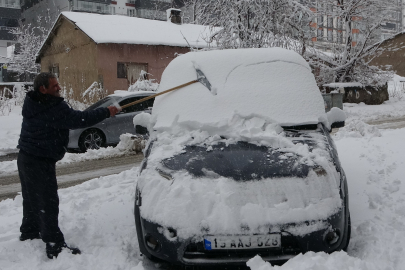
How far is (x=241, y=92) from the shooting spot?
3.89 meters

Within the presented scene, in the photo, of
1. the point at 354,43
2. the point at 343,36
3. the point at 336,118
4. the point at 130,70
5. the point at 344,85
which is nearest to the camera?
the point at 336,118

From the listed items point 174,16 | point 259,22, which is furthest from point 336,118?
point 174,16

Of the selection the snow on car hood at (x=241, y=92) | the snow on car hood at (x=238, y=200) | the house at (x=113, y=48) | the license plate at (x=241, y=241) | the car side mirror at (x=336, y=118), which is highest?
the house at (x=113, y=48)

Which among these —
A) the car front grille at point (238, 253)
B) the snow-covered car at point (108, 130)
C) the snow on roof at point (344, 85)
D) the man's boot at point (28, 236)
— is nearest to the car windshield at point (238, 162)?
the car front grille at point (238, 253)

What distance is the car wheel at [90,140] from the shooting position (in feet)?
31.0

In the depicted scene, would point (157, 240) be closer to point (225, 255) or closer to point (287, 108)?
point (225, 255)

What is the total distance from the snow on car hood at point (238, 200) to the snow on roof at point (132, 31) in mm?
17451

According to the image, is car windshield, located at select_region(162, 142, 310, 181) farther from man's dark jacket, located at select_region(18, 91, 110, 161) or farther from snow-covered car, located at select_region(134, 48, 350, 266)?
man's dark jacket, located at select_region(18, 91, 110, 161)

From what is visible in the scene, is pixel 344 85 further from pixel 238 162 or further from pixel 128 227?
pixel 238 162

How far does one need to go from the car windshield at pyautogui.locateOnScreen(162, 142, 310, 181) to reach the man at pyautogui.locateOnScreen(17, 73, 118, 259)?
0.98 metres

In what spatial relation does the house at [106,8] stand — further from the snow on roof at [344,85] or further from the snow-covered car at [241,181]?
the snow-covered car at [241,181]

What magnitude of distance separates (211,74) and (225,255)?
204 cm

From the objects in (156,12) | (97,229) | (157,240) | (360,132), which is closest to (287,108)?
(157,240)

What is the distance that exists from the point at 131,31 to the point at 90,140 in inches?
564
